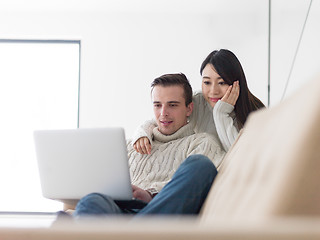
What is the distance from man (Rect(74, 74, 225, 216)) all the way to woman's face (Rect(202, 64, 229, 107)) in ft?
0.36

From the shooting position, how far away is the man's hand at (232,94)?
254 centimetres

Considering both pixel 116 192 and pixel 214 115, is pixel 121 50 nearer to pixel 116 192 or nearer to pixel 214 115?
pixel 214 115

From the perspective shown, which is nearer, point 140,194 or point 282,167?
point 282,167

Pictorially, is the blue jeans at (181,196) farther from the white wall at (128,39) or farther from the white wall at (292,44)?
the white wall at (128,39)

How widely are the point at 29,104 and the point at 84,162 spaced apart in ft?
15.1

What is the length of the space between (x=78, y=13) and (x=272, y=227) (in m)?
5.90

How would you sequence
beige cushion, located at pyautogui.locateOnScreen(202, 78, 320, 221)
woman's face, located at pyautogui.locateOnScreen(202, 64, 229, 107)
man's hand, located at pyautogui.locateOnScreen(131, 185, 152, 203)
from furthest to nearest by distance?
woman's face, located at pyautogui.locateOnScreen(202, 64, 229, 107) → man's hand, located at pyautogui.locateOnScreen(131, 185, 152, 203) → beige cushion, located at pyautogui.locateOnScreen(202, 78, 320, 221)

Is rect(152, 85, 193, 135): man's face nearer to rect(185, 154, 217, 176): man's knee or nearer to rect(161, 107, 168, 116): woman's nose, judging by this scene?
rect(161, 107, 168, 116): woman's nose

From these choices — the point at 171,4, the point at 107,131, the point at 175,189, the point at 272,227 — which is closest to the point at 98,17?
the point at 171,4

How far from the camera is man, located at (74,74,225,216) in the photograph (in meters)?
1.33

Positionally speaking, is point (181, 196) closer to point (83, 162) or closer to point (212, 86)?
point (83, 162)

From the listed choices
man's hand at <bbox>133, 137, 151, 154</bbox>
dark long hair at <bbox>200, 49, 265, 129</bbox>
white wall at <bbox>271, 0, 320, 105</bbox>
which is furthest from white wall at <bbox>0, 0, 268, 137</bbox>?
man's hand at <bbox>133, 137, 151, 154</bbox>

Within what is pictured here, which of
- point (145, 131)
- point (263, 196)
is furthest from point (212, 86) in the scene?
point (263, 196)

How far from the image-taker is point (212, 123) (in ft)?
8.33
